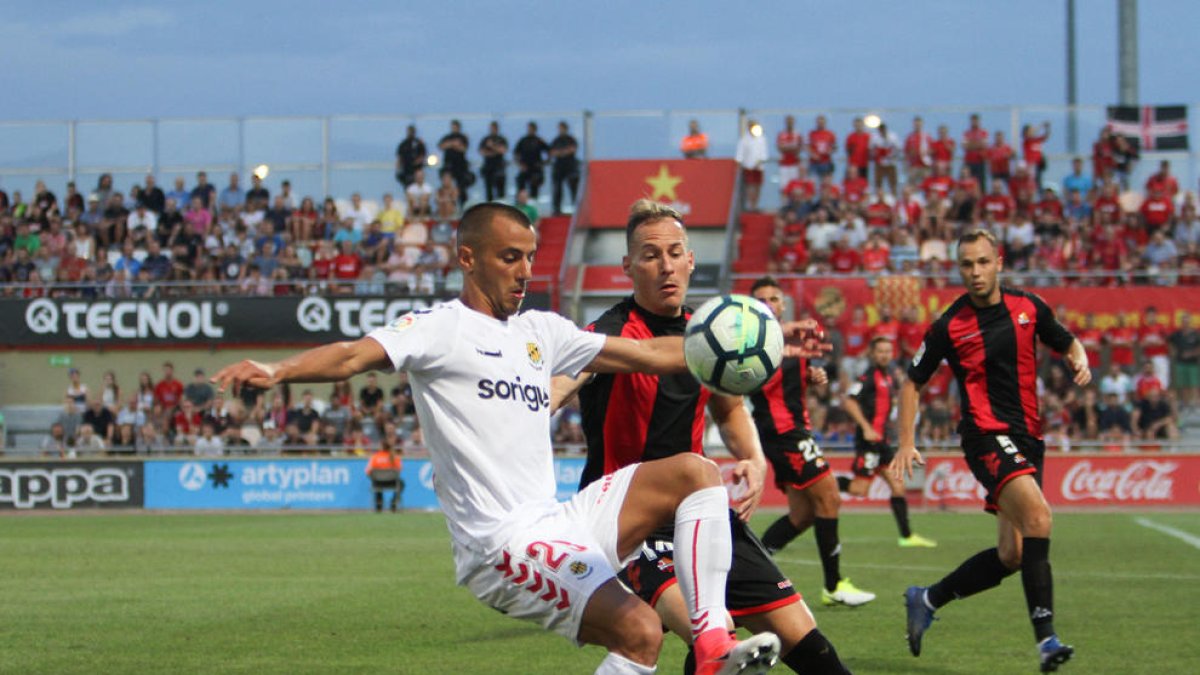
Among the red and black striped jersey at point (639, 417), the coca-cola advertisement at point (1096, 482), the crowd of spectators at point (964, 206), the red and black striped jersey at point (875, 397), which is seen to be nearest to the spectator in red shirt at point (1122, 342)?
the crowd of spectators at point (964, 206)

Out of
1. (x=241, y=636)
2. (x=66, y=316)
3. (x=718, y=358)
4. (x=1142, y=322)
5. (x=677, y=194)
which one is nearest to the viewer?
(x=718, y=358)

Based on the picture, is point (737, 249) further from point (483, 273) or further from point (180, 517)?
point (483, 273)

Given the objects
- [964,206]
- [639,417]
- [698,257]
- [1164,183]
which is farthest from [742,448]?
[1164,183]

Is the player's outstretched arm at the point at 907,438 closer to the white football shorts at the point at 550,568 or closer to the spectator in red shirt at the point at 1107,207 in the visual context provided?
the white football shorts at the point at 550,568

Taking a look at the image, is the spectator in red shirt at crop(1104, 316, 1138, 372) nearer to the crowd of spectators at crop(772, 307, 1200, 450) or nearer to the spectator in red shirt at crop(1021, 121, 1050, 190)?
the crowd of spectators at crop(772, 307, 1200, 450)

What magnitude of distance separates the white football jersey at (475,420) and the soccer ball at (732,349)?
2.20 ft

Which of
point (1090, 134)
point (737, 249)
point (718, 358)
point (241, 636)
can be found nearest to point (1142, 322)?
point (1090, 134)

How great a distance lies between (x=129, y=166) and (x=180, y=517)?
11.8 metres

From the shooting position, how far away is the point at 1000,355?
9305 mm

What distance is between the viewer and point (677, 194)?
110ft

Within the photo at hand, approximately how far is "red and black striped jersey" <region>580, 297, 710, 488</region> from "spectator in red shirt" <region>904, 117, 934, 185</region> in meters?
25.7

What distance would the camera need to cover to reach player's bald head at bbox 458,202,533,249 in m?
5.77

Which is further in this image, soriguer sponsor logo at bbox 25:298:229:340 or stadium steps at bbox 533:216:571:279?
stadium steps at bbox 533:216:571:279

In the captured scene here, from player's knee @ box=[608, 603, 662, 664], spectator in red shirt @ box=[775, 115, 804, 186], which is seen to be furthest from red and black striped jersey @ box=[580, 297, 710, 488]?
spectator in red shirt @ box=[775, 115, 804, 186]
